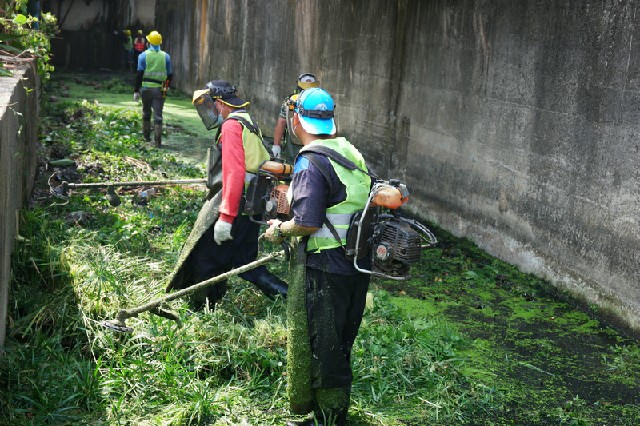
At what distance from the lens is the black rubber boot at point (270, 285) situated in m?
6.43

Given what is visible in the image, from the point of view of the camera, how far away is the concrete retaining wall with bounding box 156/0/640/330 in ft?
22.9

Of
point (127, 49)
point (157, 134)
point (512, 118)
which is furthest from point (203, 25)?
point (512, 118)

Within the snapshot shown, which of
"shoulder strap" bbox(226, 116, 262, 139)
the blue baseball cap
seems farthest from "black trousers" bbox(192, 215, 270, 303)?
the blue baseball cap

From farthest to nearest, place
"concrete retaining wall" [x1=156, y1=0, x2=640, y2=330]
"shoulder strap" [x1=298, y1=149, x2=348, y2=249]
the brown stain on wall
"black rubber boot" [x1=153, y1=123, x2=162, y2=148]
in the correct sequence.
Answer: the brown stain on wall < "black rubber boot" [x1=153, y1=123, x2=162, y2=148] < "concrete retaining wall" [x1=156, y1=0, x2=640, y2=330] < "shoulder strap" [x1=298, y1=149, x2=348, y2=249]

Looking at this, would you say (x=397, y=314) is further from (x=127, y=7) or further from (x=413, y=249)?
(x=127, y=7)

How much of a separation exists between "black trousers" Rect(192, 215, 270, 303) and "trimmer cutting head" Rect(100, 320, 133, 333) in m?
0.99

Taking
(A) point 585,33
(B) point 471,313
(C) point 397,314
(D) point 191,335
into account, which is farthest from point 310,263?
(A) point 585,33

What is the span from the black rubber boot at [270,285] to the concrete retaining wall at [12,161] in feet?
6.36

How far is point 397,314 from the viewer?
264 inches

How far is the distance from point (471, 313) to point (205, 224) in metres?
2.59

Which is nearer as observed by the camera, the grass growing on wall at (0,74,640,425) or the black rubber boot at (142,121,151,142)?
the grass growing on wall at (0,74,640,425)

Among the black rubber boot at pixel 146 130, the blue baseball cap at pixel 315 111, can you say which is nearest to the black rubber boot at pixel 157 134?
the black rubber boot at pixel 146 130

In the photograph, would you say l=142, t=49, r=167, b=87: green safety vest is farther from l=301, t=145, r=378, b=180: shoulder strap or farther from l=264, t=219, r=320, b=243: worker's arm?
l=301, t=145, r=378, b=180: shoulder strap

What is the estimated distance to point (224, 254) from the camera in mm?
→ 6363
